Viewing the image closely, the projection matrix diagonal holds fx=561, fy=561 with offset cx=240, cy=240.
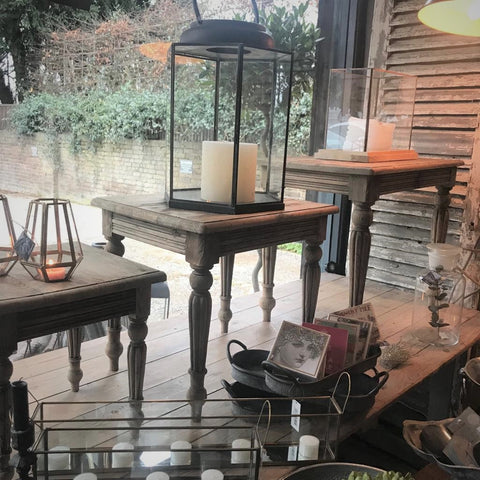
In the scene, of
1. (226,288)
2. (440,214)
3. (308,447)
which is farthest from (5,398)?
(440,214)

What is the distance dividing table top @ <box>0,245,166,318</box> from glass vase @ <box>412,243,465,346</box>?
46.7 inches

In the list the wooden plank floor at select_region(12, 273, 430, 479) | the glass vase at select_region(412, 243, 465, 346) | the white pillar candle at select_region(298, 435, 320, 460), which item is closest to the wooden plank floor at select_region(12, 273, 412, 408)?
the wooden plank floor at select_region(12, 273, 430, 479)

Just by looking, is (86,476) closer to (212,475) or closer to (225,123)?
(212,475)

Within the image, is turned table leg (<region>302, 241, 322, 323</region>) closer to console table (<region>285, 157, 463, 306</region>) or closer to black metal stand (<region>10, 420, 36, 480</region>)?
console table (<region>285, 157, 463, 306</region>)

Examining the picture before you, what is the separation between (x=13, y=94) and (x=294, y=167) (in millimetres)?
1000

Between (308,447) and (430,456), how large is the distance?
0.33 m

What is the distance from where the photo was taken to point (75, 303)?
1.19 metres

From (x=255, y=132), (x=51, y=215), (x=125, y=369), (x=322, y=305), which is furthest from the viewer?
(x=322, y=305)

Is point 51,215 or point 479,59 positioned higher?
point 479,59

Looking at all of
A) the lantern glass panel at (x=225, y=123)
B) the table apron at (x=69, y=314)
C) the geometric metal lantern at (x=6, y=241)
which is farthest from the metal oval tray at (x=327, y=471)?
the geometric metal lantern at (x=6, y=241)

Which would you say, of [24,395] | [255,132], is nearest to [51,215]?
[24,395]

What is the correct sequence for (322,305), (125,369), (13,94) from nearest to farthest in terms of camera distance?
(13,94), (125,369), (322,305)

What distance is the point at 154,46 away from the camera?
6.27 ft

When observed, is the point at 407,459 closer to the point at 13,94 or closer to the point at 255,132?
the point at 255,132
